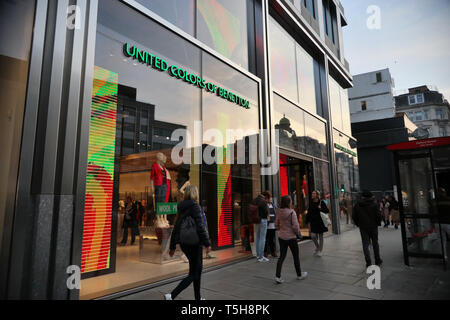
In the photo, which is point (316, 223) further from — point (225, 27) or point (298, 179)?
point (225, 27)

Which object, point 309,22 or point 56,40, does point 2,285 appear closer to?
point 56,40

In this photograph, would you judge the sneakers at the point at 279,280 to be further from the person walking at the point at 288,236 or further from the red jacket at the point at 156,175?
the red jacket at the point at 156,175

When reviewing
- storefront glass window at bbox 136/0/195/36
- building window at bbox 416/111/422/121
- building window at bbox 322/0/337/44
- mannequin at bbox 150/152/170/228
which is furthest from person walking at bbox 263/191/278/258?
building window at bbox 416/111/422/121

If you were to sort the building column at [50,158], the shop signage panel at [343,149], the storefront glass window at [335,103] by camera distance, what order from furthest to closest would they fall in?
the storefront glass window at [335,103]
the shop signage panel at [343,149]
the building column at [50,158]

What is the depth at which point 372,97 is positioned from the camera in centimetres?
3869

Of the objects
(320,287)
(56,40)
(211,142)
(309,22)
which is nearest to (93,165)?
(56,40)

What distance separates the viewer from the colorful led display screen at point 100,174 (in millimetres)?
5309

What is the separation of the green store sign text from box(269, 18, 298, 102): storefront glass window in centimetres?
295

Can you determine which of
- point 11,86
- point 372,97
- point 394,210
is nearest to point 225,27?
point 11,86

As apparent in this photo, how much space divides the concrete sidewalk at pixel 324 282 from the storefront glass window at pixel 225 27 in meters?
6.08

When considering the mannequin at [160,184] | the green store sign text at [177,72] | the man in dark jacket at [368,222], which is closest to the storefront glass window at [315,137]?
the green store sign text at [177,72]

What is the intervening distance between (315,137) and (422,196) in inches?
286

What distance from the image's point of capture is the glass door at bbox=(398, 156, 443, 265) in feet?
22.4

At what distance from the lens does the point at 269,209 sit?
26.8 ft
